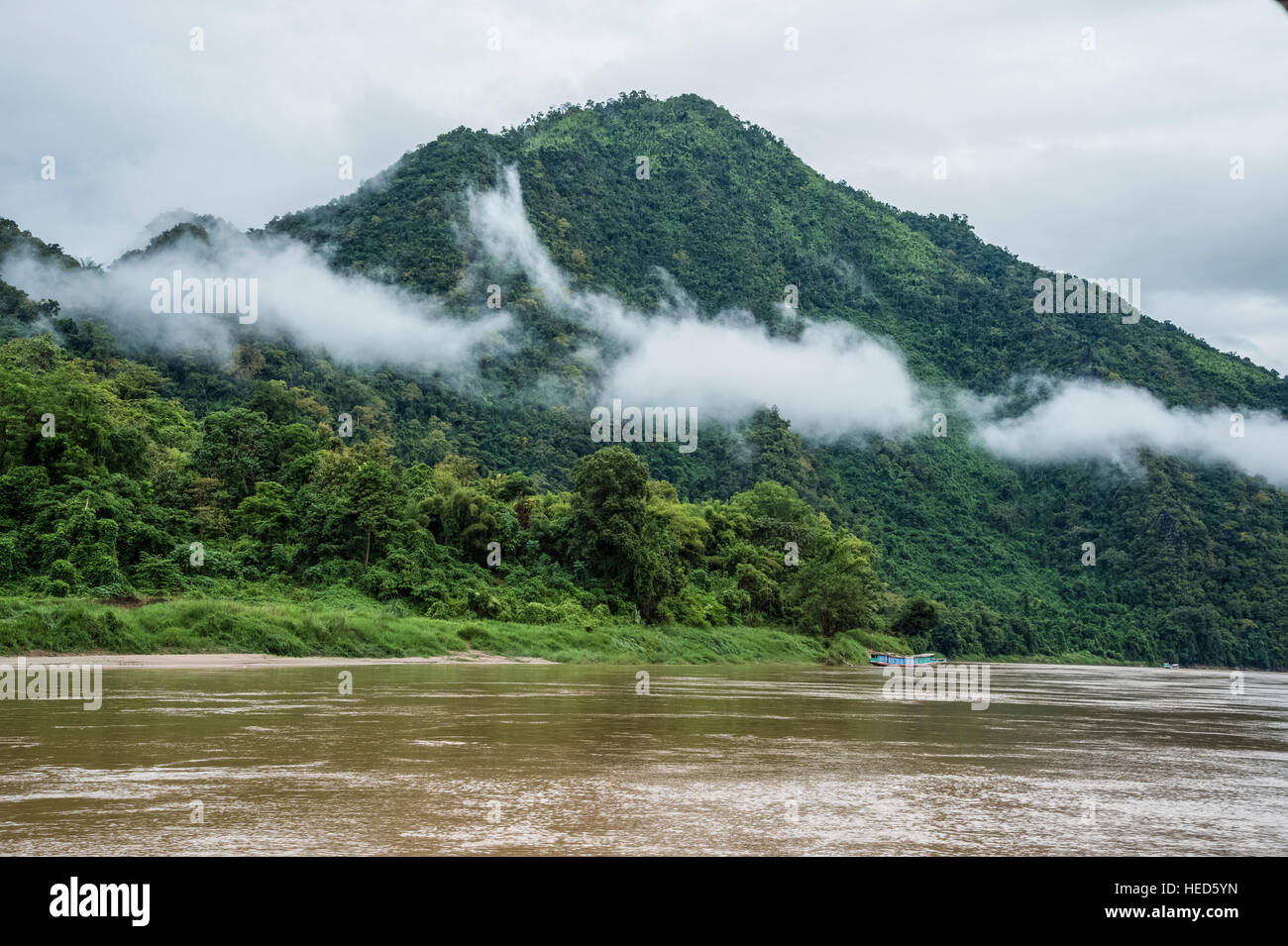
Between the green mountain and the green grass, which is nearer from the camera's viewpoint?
the green grass

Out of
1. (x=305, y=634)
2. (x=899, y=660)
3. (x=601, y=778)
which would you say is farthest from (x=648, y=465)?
(x=601, y=778)

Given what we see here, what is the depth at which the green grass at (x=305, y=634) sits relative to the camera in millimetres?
27578

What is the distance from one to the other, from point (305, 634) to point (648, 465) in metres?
59.8

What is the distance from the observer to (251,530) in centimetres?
4409

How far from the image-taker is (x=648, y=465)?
3620 inches

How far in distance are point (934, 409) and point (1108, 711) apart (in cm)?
11287

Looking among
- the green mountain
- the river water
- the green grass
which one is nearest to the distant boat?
the green mountain

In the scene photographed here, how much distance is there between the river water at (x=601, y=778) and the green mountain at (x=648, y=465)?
21.2 meters

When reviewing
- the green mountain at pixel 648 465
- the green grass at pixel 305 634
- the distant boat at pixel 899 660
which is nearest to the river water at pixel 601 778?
the green grass at pixel 305 634

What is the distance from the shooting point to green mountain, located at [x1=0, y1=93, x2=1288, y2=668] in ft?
137

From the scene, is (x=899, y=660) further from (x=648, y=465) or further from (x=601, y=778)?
(x=601, y=778)

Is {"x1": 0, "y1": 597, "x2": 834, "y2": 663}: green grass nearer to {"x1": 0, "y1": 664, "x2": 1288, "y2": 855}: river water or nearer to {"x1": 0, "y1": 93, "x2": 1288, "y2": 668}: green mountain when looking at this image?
{"x1": 0, "y1": 93, "x2": 1288, "y2": 668}: green mountain

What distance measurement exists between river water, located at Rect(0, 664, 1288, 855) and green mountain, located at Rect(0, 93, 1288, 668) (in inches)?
836

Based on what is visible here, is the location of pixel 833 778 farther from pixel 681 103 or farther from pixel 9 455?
pixel 681 103
